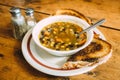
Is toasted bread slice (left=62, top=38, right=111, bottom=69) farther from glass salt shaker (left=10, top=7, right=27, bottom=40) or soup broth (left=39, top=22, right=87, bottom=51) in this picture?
glass salt shaker (left=10, top=7, right=27, bottom=40)

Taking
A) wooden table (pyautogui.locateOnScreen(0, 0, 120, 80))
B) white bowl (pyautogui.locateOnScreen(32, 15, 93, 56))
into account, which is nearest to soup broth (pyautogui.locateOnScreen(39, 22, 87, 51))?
white bowl (pyautogui.locateOnScreen(32, 15, 93, 56))

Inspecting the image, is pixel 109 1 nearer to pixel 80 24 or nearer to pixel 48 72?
pixel 80 24

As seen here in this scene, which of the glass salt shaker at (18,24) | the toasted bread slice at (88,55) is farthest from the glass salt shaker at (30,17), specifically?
the toasted bread slice at (88,55)

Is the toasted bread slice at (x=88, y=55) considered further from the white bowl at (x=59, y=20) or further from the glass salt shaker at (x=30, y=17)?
the glass salt shaker at (x=30, y=17)

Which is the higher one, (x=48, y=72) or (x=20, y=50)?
(x=20, y=50)

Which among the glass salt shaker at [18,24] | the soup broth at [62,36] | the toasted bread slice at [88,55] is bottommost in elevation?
the toasted bread slice at [88,55]

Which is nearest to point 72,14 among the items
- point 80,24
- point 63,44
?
point 80,24

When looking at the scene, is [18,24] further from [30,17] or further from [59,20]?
[59,20]
